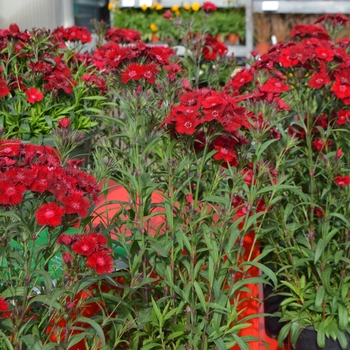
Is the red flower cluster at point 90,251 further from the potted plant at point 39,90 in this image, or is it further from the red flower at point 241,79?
the red flower at point 241,79

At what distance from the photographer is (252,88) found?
2836mm

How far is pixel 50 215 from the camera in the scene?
1.53 m

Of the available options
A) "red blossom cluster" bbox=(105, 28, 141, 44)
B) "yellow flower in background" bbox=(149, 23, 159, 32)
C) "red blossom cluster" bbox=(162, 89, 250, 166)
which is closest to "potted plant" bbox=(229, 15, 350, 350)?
"red blossom cluster" bbox=(162, 89, 250, 166)

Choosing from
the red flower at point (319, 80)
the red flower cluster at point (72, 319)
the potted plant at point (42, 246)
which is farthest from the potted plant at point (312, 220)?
the potted plant at point (42, 246)

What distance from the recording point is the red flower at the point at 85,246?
154cm

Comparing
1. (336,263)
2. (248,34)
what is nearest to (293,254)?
(336,263)

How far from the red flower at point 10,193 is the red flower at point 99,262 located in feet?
0.61

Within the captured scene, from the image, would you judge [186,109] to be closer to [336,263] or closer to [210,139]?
[210,139]

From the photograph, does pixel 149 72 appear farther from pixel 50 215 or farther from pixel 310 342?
pixel 310 342

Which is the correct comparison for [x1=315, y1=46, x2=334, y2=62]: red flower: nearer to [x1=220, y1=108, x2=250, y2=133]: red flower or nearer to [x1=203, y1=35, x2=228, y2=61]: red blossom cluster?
[x1=220, y1=108, x2=250, y2=133]: red flower

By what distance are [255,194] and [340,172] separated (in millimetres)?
689

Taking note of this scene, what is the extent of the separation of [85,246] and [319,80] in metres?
1.30

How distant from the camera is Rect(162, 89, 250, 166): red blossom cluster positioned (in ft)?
6.42

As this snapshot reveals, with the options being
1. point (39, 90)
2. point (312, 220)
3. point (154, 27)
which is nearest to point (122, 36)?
point (39, 90)
